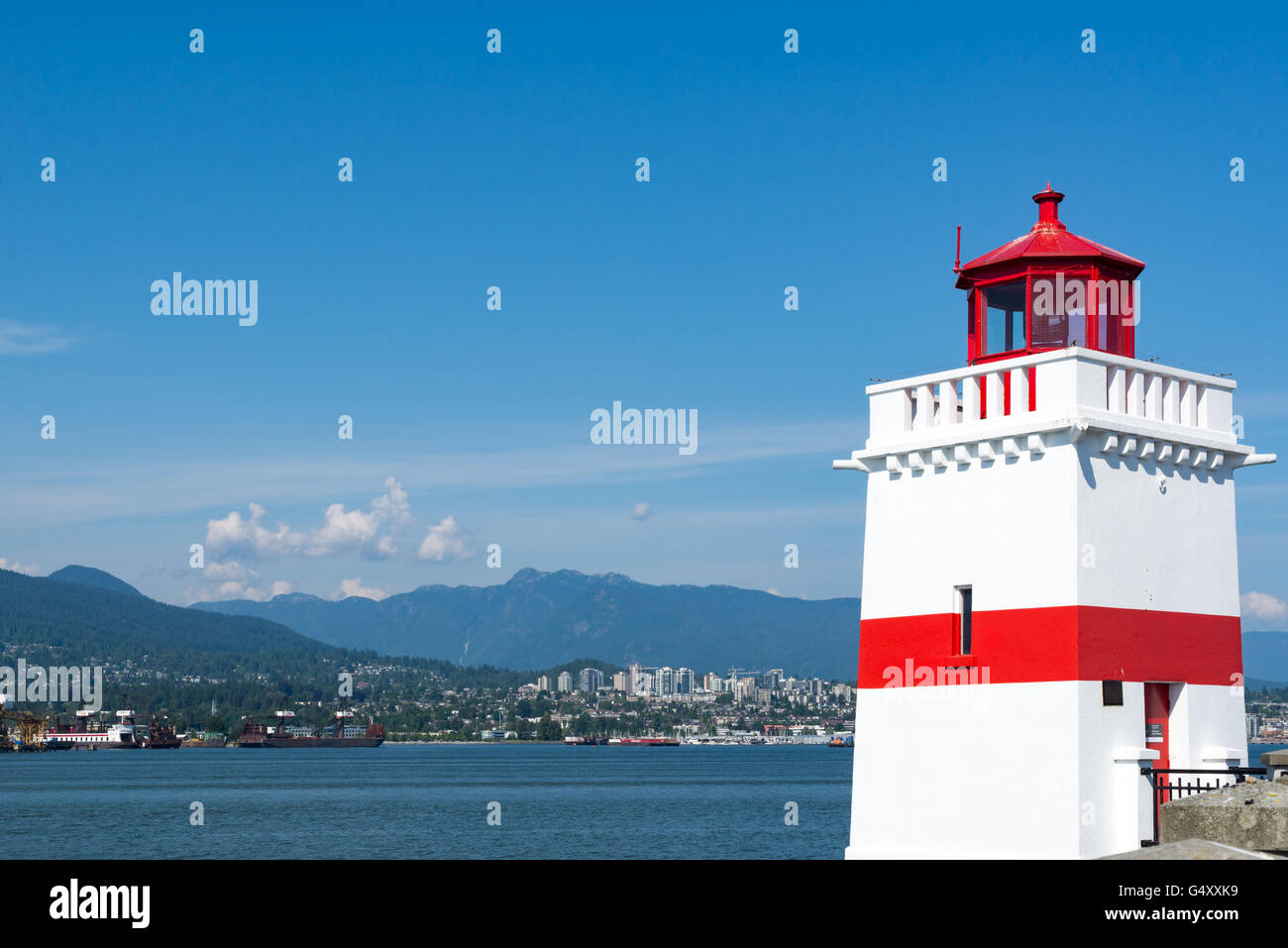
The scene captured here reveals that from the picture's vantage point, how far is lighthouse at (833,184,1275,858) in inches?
652

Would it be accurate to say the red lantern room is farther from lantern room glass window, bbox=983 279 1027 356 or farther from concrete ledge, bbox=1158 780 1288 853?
concrete ledge, bbox=1158 780 1288 853

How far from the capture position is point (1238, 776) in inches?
670

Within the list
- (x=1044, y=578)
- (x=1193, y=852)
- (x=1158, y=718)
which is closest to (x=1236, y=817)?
(x=1193, y=852)

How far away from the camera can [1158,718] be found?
1753 cm

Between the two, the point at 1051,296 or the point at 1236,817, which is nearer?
the point at 1236,817

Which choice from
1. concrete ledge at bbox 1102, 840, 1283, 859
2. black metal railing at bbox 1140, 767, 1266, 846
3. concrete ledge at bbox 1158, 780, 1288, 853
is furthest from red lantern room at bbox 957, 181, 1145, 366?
concrete ledge at bbox 1102, 840, 1283, 859

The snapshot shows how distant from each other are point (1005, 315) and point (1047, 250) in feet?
3.06

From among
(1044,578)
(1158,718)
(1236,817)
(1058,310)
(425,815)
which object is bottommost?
(425,815)

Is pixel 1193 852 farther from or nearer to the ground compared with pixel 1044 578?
nearer to the ground

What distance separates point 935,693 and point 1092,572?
8.23 ft

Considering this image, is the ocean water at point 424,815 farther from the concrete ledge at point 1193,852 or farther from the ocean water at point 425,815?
the concrete ledge at point 1193,852

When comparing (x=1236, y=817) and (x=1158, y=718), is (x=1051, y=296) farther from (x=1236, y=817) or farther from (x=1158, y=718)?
(x=1236, y=817)
